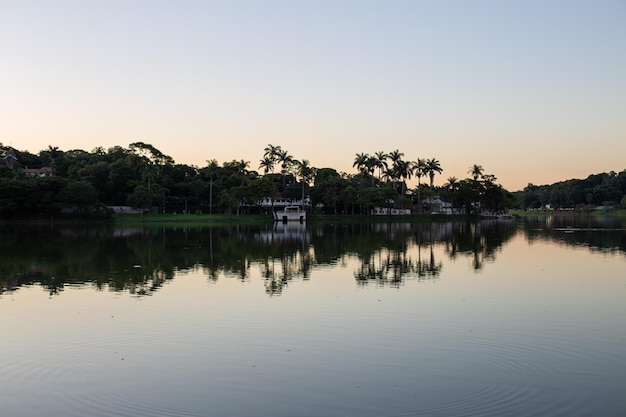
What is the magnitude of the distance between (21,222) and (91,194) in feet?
34.0

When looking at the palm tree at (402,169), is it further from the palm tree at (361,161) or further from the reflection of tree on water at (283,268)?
the reflection of tree on water at (283,268)

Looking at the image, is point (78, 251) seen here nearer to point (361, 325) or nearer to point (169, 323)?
point (169, 323)

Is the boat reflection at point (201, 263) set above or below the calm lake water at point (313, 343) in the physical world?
above

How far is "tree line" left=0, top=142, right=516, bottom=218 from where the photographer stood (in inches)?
3398

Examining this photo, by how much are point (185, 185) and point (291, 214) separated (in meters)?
23.4

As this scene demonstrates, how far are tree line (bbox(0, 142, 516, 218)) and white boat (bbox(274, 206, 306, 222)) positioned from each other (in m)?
4.79

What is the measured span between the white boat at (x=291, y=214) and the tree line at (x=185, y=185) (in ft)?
15.7

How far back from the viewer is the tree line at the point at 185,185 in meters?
86.3

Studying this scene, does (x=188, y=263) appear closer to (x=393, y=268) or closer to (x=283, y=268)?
(x=283, y=268)

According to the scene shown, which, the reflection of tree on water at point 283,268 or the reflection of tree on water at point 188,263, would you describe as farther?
the reflection of tree on water at point 188,263

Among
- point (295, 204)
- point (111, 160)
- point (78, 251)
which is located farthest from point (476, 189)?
point (78, 251)

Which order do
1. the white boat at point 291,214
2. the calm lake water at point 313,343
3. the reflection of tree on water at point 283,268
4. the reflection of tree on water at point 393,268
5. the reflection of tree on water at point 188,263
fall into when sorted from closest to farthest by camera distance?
1. the calm lake water at point 313,343
2. the reflection of tree on water at point 283,268
3. the reflection of tree on water at point 188,263
4. the reflection of tree on water at point 393,268
5. the white boat at point 291,214

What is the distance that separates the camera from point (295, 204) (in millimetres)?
121688

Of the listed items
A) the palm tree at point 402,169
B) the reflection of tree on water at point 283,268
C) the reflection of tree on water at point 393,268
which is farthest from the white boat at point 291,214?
the reflection of tree on water at point 393,268
